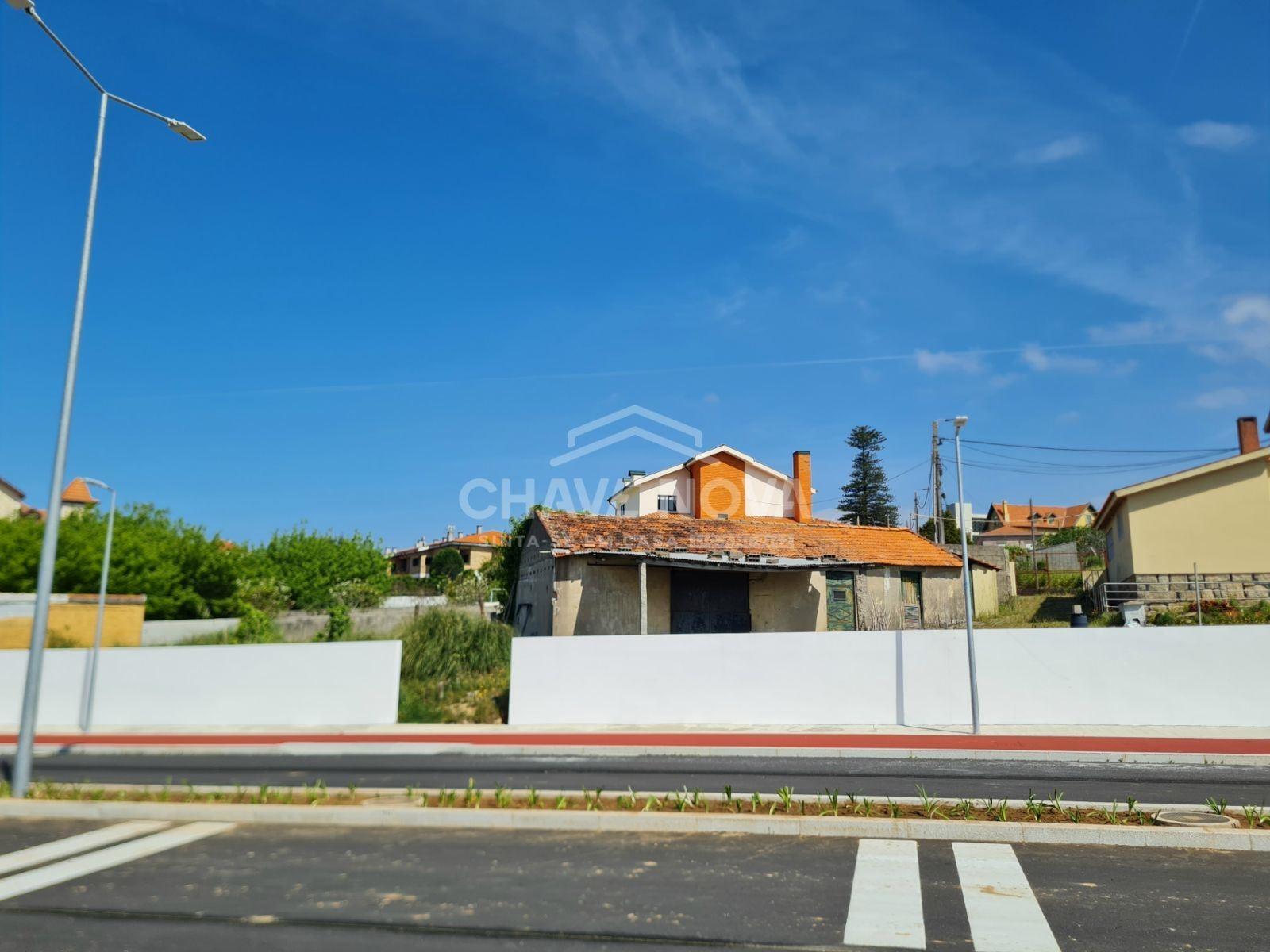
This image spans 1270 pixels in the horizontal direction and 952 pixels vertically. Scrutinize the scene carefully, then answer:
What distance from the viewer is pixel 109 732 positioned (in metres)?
20.4

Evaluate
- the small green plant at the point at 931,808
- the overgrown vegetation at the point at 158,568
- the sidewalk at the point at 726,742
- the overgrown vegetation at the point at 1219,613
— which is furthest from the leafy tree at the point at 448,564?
the small green plant at the point at 931,808

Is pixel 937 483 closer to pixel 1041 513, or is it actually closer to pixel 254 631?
pixel 254 631

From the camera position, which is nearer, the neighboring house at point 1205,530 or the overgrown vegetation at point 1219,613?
the overgrown vegetation at point 1219,613

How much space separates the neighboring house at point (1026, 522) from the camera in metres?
83.7

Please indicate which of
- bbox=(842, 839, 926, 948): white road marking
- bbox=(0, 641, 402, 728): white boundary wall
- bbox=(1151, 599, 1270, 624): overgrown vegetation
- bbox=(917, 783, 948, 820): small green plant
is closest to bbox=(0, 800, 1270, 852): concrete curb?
bbox=(917, 783, 948, 820): small green plant

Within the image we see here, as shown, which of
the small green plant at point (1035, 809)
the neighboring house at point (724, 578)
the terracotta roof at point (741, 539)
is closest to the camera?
the small green plant at point (1035, 809)

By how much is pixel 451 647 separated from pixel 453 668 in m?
0.60

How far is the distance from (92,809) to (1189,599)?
29205mm

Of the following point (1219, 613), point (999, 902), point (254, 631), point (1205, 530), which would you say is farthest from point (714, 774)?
point (1205, 530)

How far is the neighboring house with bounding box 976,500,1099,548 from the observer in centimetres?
8369

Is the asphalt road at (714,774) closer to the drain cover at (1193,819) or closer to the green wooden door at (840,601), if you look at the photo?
the drain cover at (1193,819)

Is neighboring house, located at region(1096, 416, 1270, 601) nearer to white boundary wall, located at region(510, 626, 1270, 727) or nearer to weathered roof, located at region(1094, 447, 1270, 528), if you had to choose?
weathered roof, located at region(1094, 447, 1270, 528)

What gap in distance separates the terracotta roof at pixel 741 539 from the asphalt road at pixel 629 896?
17.3 m

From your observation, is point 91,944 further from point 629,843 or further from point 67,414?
point 67,414
